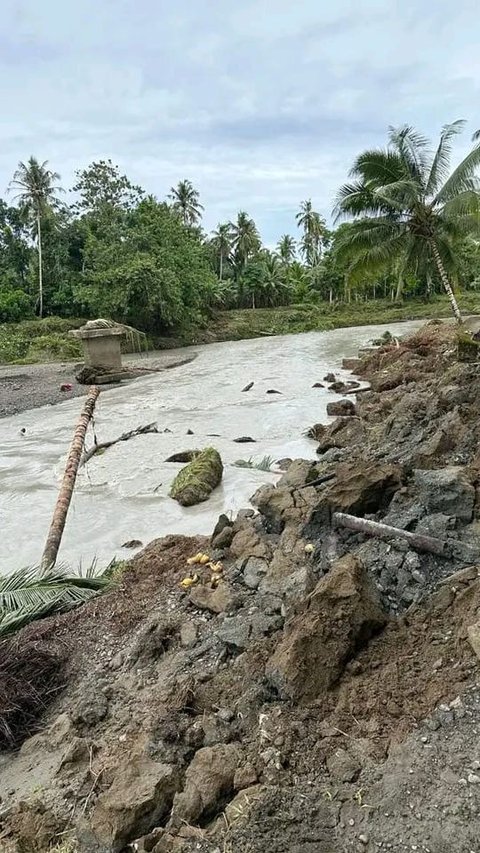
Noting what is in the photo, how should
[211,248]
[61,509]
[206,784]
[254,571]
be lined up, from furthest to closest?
[211,248], [61,509], [254,571], [206,784]

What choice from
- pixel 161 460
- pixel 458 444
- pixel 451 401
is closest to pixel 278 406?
pixel 161 460

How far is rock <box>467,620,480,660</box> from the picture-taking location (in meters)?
2.94

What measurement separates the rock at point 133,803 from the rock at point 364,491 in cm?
275

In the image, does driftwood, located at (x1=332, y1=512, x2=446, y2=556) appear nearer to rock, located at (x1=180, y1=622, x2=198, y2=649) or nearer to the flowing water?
rock, located at (x1=180, y1=622, x2=198, y2=649)

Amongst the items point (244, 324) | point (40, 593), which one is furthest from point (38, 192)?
point (40, 593)

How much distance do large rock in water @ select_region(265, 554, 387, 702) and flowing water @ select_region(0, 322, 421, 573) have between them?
4.10 m

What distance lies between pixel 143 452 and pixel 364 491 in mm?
7743

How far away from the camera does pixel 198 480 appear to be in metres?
8.96

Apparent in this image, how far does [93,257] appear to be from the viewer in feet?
127

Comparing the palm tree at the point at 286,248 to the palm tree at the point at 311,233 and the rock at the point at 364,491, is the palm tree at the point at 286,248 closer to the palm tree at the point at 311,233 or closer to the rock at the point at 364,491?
the palm tree at the point at 311,233

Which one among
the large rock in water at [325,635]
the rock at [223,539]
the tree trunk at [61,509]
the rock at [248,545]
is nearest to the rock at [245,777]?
the large rock in water at [325,635]

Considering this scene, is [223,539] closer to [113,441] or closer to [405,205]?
[113,441]

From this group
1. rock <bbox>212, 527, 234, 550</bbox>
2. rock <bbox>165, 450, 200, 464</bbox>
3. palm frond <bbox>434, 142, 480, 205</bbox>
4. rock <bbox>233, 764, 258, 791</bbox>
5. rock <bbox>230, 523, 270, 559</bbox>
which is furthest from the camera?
palm frond <bbox>434, 142, 480, 205</bbox>

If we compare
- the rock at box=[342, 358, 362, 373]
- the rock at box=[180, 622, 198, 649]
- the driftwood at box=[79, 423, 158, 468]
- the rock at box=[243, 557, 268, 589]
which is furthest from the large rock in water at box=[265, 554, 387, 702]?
the rock at box=[342, 358, 362, 373]
